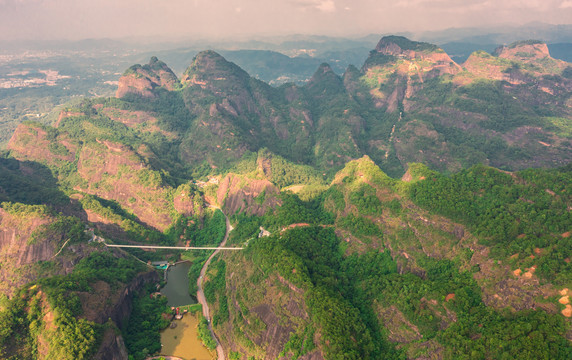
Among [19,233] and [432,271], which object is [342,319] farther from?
[19,233]

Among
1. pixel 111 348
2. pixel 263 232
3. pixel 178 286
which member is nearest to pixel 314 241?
pixel 263 232

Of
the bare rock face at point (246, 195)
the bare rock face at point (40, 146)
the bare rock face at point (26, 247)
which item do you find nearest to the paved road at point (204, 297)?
the bare rock face at point (246, 195)

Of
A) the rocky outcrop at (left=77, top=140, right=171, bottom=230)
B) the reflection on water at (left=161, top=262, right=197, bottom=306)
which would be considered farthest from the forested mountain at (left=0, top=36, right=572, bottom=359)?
the reflection on water at (left=161, top=262, right=197, bottom=306)

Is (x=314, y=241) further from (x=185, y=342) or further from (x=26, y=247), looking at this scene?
(x=26, y=247)

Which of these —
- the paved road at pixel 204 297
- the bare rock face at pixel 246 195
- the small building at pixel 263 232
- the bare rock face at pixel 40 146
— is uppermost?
the bare rock face at pixel 40 146

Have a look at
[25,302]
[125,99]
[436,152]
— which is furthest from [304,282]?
[125,99]

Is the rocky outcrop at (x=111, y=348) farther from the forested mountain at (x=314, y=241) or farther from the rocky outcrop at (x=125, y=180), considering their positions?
the rocky outcrop at (x=125, y=180)
